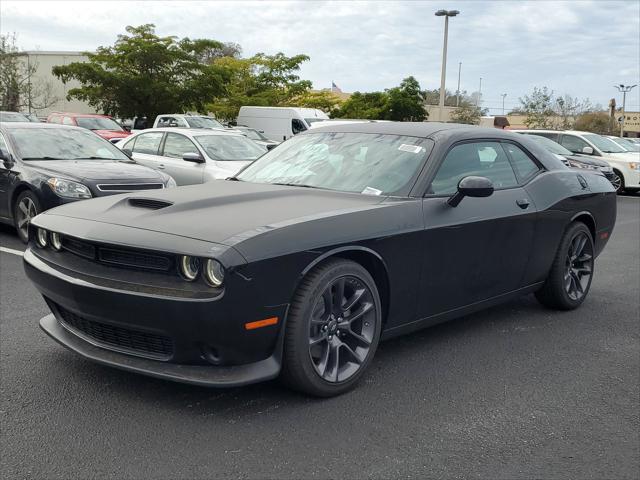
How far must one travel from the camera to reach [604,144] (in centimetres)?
1914

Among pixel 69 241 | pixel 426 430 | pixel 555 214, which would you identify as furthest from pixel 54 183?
pixel 426 430

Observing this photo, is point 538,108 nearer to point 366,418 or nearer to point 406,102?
point 406,102

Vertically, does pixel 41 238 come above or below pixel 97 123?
below

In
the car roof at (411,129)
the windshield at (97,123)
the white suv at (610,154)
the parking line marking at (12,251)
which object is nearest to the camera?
the car roof at (411,129)

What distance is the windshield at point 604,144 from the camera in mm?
18828

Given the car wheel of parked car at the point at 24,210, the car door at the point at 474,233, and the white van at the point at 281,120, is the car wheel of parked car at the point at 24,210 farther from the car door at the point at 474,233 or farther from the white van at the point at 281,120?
the white van at the point at 281,120

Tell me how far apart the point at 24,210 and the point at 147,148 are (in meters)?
4.10

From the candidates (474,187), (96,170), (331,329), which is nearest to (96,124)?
(96,170)

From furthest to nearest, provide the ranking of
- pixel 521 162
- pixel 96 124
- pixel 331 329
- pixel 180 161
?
pixel 96 124 < pixel 180 161 < pixel 521 162 < pixel 331 329

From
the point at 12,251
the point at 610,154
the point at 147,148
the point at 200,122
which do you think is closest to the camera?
the point at 12,251

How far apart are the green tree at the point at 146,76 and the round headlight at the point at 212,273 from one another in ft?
116

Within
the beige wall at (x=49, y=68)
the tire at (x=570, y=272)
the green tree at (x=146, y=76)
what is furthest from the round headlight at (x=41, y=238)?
the beige wall at (x=49, y=68)

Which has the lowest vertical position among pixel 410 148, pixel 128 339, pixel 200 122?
pixel 128 339

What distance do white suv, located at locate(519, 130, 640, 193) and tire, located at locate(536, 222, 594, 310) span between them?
1290 centimetres
